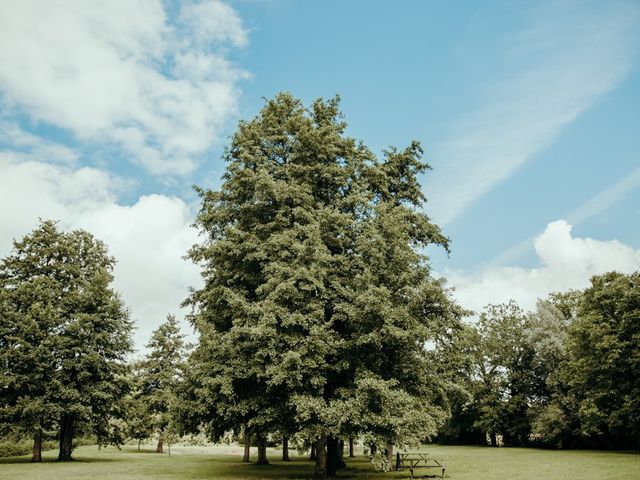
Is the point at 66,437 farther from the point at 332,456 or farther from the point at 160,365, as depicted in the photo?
the point at 332,456

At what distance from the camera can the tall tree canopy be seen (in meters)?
21.2

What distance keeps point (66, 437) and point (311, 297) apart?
30880 millimetres

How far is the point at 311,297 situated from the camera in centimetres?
2294

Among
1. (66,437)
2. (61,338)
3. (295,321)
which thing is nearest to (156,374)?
(66,437)

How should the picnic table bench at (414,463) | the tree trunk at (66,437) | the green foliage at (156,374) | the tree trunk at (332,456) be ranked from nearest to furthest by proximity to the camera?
1. the picnic table bench at (414,463)
2. the tree trunk at (332,456)
3. the tree trunk at (66,437)
4. the green foliage at (156,374)

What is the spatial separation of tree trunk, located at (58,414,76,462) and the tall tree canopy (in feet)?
66.7

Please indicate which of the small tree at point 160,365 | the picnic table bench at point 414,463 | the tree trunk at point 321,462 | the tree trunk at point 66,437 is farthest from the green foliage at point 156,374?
the tree trunk at point 321,462

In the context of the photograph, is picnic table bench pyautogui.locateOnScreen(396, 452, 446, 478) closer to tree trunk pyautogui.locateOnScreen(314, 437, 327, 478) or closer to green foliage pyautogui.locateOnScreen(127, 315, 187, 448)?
tree trunk pyautogui.locateOnScreen(314, 437, 327, 478)

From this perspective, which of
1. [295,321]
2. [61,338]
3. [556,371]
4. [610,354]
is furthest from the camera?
[556,371]

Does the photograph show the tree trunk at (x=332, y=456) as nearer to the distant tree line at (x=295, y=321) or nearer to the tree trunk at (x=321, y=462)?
the distant tree line at (x=295, y=321)

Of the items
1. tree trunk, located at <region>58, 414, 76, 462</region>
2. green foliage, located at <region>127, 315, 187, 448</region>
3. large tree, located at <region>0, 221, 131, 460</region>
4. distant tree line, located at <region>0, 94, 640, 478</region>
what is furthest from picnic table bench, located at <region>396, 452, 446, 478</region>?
green foliage, located at <region>127, 315, 187, 448</region>

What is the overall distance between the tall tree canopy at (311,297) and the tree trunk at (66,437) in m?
20.3

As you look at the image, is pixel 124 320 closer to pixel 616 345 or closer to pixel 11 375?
pixel 11 375

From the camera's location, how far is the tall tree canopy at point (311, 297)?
69.7ft
